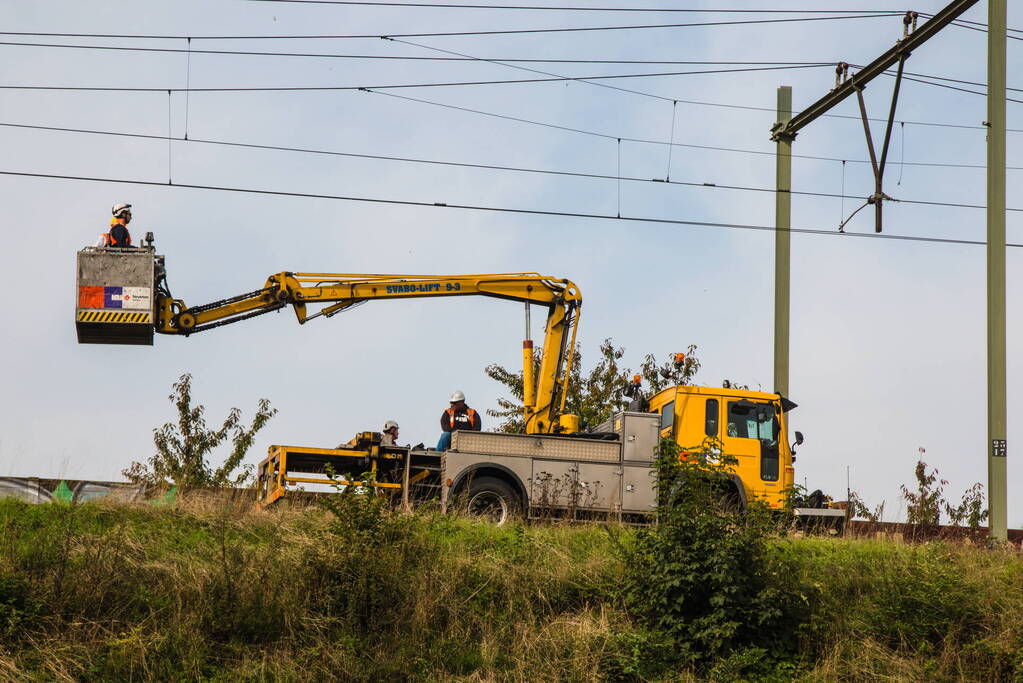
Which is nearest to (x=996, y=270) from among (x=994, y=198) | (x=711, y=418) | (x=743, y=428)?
(x=994, y=198)

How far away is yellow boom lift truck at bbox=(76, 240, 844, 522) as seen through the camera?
19.1 m

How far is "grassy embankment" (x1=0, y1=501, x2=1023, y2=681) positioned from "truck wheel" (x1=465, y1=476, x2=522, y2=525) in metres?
1.84

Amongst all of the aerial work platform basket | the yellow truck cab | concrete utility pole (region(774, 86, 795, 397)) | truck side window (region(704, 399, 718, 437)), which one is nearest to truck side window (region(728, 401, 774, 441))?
the yellow truck cab

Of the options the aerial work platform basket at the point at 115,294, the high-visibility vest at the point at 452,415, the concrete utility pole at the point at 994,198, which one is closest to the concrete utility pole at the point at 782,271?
the concrete utility pole at the point at 994,198

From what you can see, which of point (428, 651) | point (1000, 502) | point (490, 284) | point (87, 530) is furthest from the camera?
point (490, 284)

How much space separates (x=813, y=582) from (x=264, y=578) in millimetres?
7016

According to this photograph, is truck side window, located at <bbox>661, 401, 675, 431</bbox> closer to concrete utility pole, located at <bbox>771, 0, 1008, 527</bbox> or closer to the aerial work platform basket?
concrete utility pole, located at <bbox>771, 0, 1008, 527</bbox>

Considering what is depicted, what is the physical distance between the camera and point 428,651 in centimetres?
1520

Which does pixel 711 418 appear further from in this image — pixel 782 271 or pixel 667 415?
pixel 782 271

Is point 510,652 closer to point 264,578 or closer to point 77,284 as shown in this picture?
point 264,578

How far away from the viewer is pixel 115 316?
19203 millimetres

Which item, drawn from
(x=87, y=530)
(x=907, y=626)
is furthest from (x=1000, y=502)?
(x=87, y=530)

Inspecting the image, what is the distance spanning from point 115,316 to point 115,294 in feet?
1.09

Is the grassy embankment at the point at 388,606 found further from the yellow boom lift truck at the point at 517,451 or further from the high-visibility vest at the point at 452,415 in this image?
the high-visibility vest at the point at 452,415
